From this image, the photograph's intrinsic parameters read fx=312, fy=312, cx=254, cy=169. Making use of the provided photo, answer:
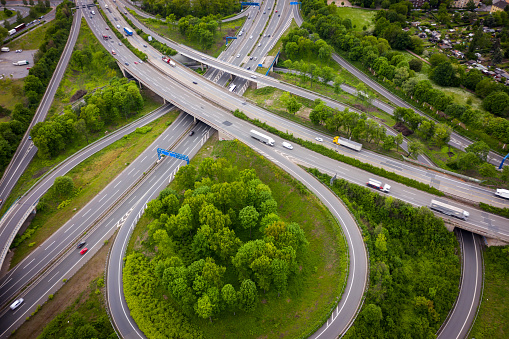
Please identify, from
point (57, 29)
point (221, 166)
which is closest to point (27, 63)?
point (57, 29)

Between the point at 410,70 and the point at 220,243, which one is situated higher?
the point at 410,70

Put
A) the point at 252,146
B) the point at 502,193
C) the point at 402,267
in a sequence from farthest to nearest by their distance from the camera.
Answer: the point at 252,146
the point at 502,193
the point at 402,267

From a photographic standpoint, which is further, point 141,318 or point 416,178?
point 416,178

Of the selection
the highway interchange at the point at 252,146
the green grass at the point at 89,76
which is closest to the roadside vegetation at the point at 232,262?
the highway interchange at the point at 252,146

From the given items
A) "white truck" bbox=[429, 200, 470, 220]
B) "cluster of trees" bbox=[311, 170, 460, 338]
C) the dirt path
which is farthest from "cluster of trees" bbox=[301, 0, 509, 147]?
the dirt path

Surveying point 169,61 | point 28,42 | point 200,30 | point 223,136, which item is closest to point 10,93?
point 28,42

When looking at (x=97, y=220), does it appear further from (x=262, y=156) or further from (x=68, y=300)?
(x=262, y=156)

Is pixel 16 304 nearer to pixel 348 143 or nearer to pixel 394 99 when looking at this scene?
pixel 348 143
